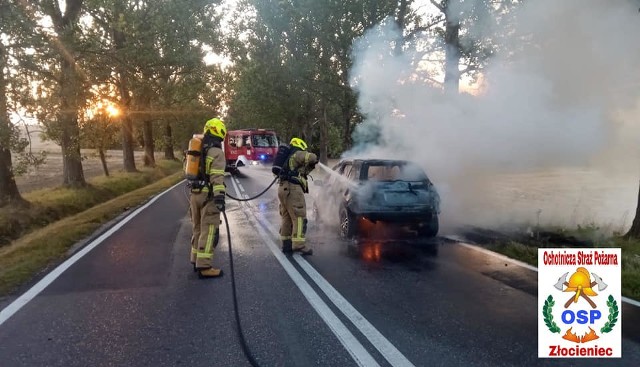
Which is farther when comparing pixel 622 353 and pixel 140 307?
pixel 140 307

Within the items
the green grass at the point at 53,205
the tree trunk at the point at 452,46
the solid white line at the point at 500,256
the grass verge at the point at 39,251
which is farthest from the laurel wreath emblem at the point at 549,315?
the green grass at the point at 53,205

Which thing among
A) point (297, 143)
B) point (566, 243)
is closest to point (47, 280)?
point (297, 143)

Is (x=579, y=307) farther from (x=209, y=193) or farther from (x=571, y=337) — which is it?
(x=209, y=193)

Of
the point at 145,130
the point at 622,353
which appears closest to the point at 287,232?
the point at 622,353

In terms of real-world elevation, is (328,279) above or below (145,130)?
below

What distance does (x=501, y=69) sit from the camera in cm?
1130

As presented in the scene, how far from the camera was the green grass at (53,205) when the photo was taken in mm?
12016

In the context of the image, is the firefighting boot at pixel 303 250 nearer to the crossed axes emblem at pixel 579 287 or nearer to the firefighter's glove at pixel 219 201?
the firefighter's glove at pixel 219 201

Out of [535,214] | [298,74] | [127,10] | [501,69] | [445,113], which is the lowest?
[535,214]

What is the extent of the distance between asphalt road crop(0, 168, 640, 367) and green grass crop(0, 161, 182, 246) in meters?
5.78

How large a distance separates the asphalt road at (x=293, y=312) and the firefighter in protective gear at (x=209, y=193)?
304 millimetres

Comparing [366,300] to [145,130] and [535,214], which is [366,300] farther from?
[145,130]

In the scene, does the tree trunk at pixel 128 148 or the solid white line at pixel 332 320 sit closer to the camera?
the solid white line at pixel 332 320

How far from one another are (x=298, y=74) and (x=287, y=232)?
15.6 metres
